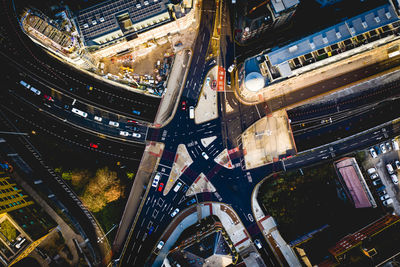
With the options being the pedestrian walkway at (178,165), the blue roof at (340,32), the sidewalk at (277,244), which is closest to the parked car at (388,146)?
the blue roof at (340,32)

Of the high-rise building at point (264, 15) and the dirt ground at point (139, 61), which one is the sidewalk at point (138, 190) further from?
the high-rise building at point (264, 15)

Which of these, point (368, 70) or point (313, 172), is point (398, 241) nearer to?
point (313, 172)

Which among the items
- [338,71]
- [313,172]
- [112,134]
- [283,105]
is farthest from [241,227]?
[338,71]

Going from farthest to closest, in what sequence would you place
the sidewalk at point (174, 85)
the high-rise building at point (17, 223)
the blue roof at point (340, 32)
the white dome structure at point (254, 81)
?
the sidewalk at point (174, 85) → the white dome structure at point (254, 81) → the blue roof at point (340, 32) → the high-rise building at point (17, 223)

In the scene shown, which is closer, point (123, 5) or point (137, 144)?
point (123, 5)

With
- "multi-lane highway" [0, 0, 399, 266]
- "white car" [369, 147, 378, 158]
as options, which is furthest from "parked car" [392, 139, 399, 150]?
"white car" [369, 147, 378, 158]

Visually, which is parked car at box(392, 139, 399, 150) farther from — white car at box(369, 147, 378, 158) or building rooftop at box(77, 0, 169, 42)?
building rooftop at box(77, 0, 169, 42)
